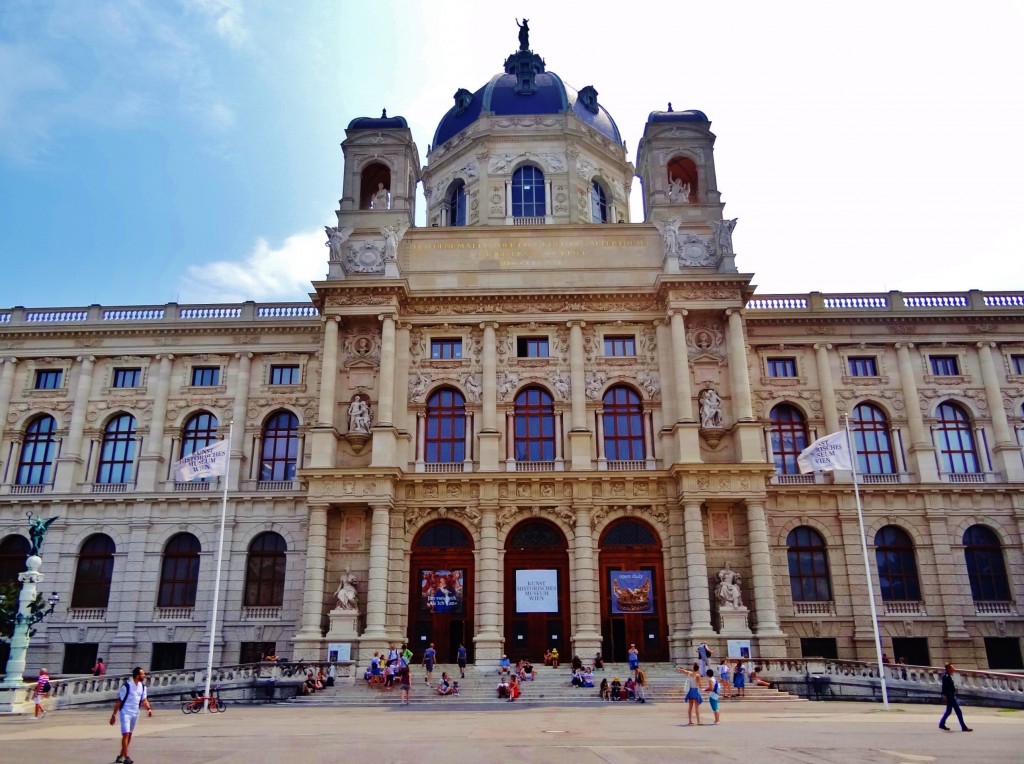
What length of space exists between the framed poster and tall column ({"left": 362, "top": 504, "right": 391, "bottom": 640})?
87.0 inches

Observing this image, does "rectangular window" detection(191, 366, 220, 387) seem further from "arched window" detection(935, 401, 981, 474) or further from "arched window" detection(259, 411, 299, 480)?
"arched window" detection(935, 401, 981, 474)

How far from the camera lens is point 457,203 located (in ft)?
169

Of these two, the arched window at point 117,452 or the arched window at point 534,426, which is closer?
the arched window at point 534,426

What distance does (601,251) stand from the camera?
4278 cm

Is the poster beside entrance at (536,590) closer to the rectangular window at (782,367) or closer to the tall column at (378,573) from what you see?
the tall column at (378,573)

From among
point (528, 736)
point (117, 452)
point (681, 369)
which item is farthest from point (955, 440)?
point (117, 452)

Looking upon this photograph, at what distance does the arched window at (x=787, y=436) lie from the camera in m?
41.2

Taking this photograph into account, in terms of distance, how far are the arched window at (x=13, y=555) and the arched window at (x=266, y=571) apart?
11.5 meters

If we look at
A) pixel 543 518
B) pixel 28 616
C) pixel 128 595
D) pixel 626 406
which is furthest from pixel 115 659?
pixel 626 406

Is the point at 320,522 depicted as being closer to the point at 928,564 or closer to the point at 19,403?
the point at 19,403

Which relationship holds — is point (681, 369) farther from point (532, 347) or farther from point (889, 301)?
point (889, 301)

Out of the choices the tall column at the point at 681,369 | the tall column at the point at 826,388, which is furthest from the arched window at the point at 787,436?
the tall column at the point at 681,369

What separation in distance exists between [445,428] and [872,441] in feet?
71.9

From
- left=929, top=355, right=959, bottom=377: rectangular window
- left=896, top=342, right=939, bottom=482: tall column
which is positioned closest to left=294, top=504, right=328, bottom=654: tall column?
left=896, top=342, right=939, bottom=482: tall column
